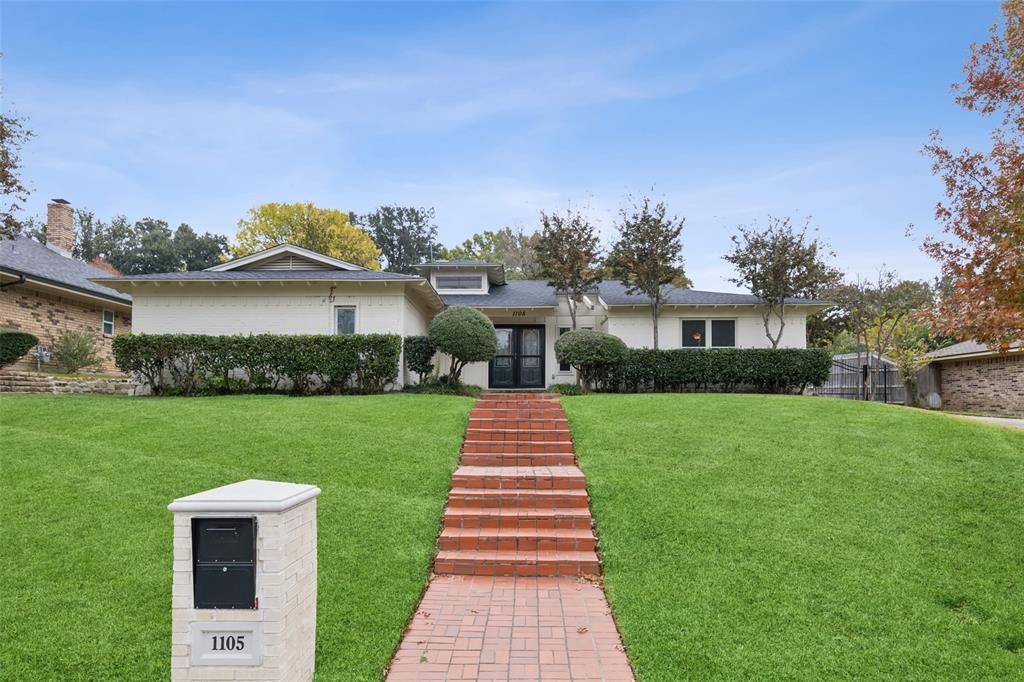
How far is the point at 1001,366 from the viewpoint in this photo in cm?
1938

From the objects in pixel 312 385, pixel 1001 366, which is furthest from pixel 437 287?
pixel 1001 366

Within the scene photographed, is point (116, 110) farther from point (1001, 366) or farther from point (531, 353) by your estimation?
point (1001, 366)

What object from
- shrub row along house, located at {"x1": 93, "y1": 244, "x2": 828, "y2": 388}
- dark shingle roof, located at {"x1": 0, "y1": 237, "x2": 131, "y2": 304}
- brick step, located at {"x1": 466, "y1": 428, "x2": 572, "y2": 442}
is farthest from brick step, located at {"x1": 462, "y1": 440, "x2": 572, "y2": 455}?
dark shingle roof, located at {"x1": 0, "y1": 237, "x2": 131, "y2": 304}

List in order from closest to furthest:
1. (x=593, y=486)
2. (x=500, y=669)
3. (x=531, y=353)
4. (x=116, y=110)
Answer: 1. (x=500, y=669)
2. (x=593, y=486)
3. (x=116, y=110)
4. (x=531, y=353)

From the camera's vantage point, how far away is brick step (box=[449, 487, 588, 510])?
6906mm

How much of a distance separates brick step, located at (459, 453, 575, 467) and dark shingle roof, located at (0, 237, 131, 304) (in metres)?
12.5

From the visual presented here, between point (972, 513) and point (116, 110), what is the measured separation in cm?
1836

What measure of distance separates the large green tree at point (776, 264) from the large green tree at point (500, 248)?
2572 centimetres

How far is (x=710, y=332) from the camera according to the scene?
1736cm

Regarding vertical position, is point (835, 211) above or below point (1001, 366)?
above

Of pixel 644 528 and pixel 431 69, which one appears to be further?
pixel 431 69

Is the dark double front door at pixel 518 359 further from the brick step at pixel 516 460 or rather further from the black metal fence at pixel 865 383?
the black metal fence at pixel 865 383

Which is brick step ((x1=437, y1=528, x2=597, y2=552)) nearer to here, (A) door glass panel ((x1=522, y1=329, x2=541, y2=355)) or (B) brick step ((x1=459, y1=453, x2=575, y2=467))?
(B) brick step ((x1=459, y1=453, x2=575, y2=467))

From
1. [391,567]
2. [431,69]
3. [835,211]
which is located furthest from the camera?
[835,211]
